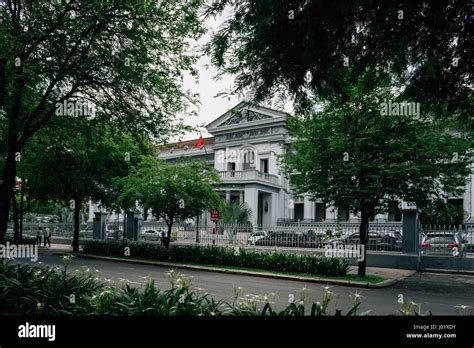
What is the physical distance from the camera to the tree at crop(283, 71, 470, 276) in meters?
14.6

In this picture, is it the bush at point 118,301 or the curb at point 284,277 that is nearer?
the bush at point 118,301

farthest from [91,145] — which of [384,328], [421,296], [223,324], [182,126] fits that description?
[421,296]

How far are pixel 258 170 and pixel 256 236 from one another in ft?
79.1

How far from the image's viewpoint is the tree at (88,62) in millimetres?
8148

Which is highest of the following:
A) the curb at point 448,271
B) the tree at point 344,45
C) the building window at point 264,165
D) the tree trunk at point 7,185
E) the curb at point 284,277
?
the building window at point 264,165

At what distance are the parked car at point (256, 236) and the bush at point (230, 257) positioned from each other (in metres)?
3.23

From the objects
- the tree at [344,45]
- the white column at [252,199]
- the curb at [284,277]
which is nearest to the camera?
the tree at [344,45]

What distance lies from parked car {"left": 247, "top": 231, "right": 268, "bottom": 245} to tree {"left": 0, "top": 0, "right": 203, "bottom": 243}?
14.2 m

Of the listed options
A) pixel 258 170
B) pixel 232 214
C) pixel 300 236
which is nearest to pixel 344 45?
pixel 300 236

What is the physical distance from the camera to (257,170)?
4572 centimetres

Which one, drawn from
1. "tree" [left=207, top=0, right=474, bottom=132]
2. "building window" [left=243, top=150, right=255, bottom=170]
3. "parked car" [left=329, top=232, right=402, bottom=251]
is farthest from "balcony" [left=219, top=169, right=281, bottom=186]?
"tree" [left=207, top=0, right=474, bottom=132]

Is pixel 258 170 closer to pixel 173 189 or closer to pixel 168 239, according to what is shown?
pixel 168 239

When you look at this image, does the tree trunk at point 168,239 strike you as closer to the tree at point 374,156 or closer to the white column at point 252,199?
the tree at point 374,156

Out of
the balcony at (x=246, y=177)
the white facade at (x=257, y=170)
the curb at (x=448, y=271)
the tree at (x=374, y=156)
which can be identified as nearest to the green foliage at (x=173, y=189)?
the tree at (x=374, y=156)
